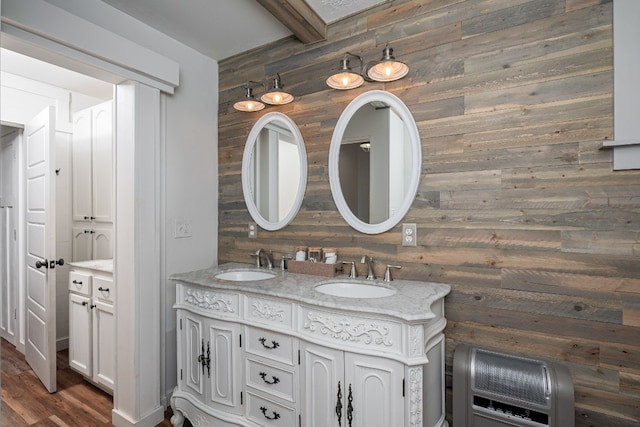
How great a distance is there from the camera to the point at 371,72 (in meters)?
1.91

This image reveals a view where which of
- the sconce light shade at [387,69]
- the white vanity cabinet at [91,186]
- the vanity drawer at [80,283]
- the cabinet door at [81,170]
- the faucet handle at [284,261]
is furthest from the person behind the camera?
the cabinet door at [81,170]

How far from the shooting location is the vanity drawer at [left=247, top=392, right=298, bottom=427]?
66.5 inches

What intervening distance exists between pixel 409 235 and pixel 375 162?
0.48 metres

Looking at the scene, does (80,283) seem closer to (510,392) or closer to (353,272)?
(353,272)

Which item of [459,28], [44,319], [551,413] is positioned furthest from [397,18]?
[44,319]

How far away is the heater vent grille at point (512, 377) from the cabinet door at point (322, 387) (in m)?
0.59

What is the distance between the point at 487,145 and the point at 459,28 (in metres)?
0.65

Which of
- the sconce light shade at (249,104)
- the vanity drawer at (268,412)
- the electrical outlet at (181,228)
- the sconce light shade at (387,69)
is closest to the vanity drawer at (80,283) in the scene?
the electrical outlet at (181,228)

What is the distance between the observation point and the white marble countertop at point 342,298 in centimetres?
142

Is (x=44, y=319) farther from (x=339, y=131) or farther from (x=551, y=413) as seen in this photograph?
(x=551, y=413)

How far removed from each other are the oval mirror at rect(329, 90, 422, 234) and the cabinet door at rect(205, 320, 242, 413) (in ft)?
3.16

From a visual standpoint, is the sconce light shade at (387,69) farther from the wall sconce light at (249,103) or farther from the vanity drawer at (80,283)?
the vanity drawer at (80,283)

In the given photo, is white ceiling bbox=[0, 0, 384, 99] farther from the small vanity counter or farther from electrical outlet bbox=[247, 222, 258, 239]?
the small vanity counter

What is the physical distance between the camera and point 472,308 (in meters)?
1.78
